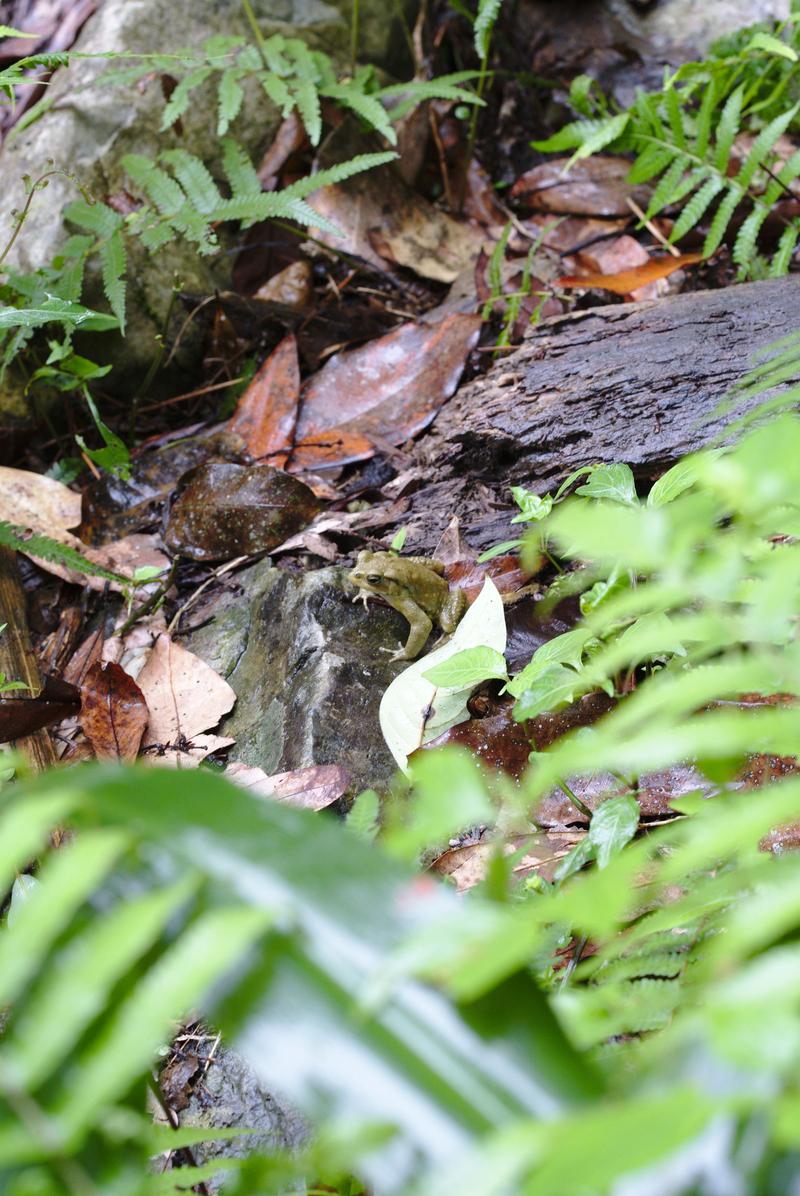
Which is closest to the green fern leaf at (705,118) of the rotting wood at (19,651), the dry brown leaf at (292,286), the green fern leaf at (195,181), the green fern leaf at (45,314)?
the dry brown leaf at (292,286)

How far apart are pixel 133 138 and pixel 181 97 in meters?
0.44

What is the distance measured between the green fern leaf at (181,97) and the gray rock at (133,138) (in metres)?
0.26

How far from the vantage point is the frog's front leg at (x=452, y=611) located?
329 centimetres

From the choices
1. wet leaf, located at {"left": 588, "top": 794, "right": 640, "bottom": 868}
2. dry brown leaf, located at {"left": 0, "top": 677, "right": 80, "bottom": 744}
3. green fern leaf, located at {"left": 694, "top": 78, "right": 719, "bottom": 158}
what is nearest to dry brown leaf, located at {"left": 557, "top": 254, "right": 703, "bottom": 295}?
green fern leaf, located at {"left": 694, "top": 78, "right": 719, "bottom": 158}

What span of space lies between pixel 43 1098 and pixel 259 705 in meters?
2.46

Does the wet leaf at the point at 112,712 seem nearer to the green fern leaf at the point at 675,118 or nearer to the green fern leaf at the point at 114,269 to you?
the green fern leaf at the point at 114,269

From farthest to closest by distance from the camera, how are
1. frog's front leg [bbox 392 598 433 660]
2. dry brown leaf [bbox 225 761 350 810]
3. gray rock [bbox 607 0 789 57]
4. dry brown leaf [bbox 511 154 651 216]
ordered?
gray rock [bbox 607 0 789 57]
dry brown leaf [bbox 511 154 651 216]
frog's front leg [bbox 392 598 433 660]
dry brown leaf [bbox 225 761 350 810]

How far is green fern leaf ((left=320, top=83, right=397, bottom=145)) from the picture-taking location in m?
4.77

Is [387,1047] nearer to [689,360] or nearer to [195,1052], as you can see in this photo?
[195,1052]

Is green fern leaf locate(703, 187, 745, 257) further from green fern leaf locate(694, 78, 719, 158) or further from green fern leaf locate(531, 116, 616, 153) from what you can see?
green fern leaf locate(531, 116, 616, 153)

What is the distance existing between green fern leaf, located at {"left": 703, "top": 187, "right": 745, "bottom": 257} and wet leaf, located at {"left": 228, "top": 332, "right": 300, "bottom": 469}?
6.81 feet

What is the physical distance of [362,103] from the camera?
191 inches

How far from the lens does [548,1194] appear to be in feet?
2.17

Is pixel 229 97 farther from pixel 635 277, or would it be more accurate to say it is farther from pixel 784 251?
pixel 784 251
